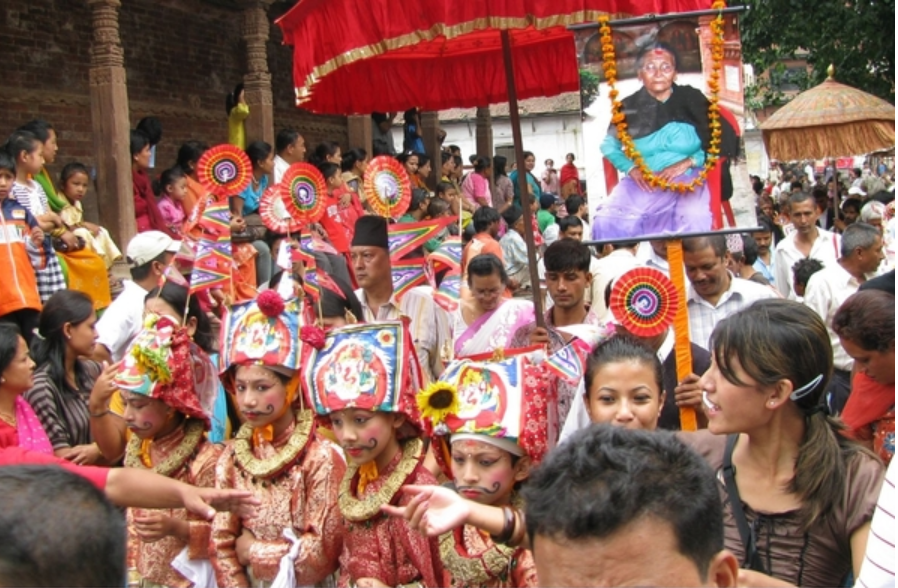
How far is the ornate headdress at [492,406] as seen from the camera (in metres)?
3.49

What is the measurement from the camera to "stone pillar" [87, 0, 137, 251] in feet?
30.7

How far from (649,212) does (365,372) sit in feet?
4.00

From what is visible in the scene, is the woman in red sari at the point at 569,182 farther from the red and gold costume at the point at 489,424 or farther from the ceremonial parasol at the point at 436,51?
the red and gold costume at the point at 489,424

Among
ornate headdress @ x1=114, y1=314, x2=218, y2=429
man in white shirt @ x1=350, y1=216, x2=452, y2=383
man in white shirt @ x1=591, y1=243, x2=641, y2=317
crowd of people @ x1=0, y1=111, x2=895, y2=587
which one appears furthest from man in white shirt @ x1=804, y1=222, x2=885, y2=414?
ornate headdress @ x1=114, y1=314, x2=218, y2=429

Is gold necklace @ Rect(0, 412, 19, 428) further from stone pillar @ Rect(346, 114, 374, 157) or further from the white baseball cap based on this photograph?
stone pillar @ Rect(346, 114, 374, 157)

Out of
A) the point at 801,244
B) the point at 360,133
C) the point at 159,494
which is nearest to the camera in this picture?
the point at 159,494

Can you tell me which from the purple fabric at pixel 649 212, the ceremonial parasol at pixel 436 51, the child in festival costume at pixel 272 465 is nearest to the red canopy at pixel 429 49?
the ceremonial parasol at pixel 436 51

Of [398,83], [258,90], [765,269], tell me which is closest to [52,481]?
[398,83]

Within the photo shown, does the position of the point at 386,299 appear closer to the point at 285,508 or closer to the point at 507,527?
the point at 285,508

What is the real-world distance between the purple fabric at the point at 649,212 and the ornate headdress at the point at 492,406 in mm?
586

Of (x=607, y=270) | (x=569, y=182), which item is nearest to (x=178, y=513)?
(x=607, y=270)

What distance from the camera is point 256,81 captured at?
38.6 ft

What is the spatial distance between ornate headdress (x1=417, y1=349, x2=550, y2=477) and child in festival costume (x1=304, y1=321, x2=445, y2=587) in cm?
14

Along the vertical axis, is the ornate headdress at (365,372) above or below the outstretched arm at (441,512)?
above
